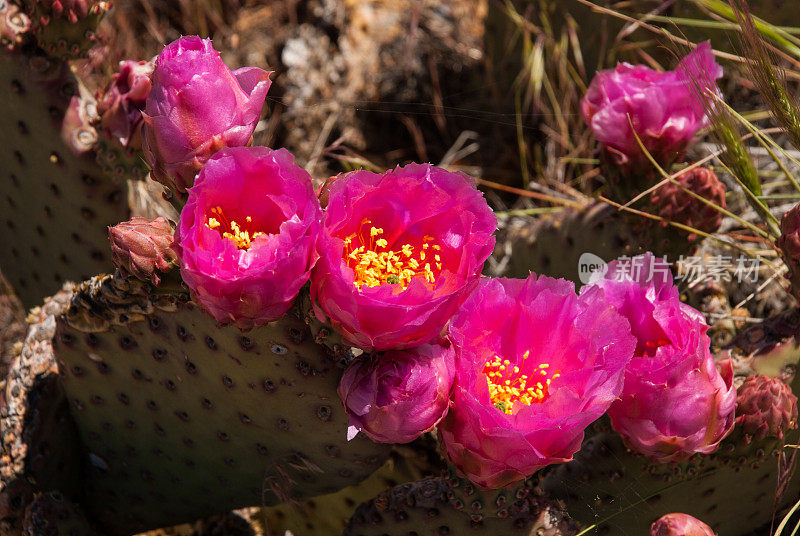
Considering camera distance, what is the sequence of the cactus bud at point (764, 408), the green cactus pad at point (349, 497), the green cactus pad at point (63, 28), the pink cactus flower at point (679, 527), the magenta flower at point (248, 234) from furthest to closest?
the green cactus pad at point (63, 28) < the green cactus pad at point (349, 497) < the cactus bud at point (764, 408) < the pink cactus flower at point (679, 527) < the magenta flower at point (248, 234)

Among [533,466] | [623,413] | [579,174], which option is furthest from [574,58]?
[533,466]

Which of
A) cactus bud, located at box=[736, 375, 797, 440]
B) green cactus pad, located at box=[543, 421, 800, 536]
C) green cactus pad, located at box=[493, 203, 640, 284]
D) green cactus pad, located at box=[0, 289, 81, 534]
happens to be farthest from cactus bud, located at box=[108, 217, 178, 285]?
green cactus pad, located at box=[493, 203, 640, 284]

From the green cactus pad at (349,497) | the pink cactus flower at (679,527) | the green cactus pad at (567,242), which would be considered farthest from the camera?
the green cactus pad at (567,242)

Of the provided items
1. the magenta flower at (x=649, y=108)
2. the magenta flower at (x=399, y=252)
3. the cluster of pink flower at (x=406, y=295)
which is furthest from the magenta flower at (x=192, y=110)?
the magenta flower at (x=649, y=108)

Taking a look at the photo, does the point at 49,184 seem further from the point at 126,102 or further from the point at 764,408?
the point at 764,408

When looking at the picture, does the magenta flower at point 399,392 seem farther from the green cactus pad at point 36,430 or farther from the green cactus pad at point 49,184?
the green cactus pad at point 49,184
